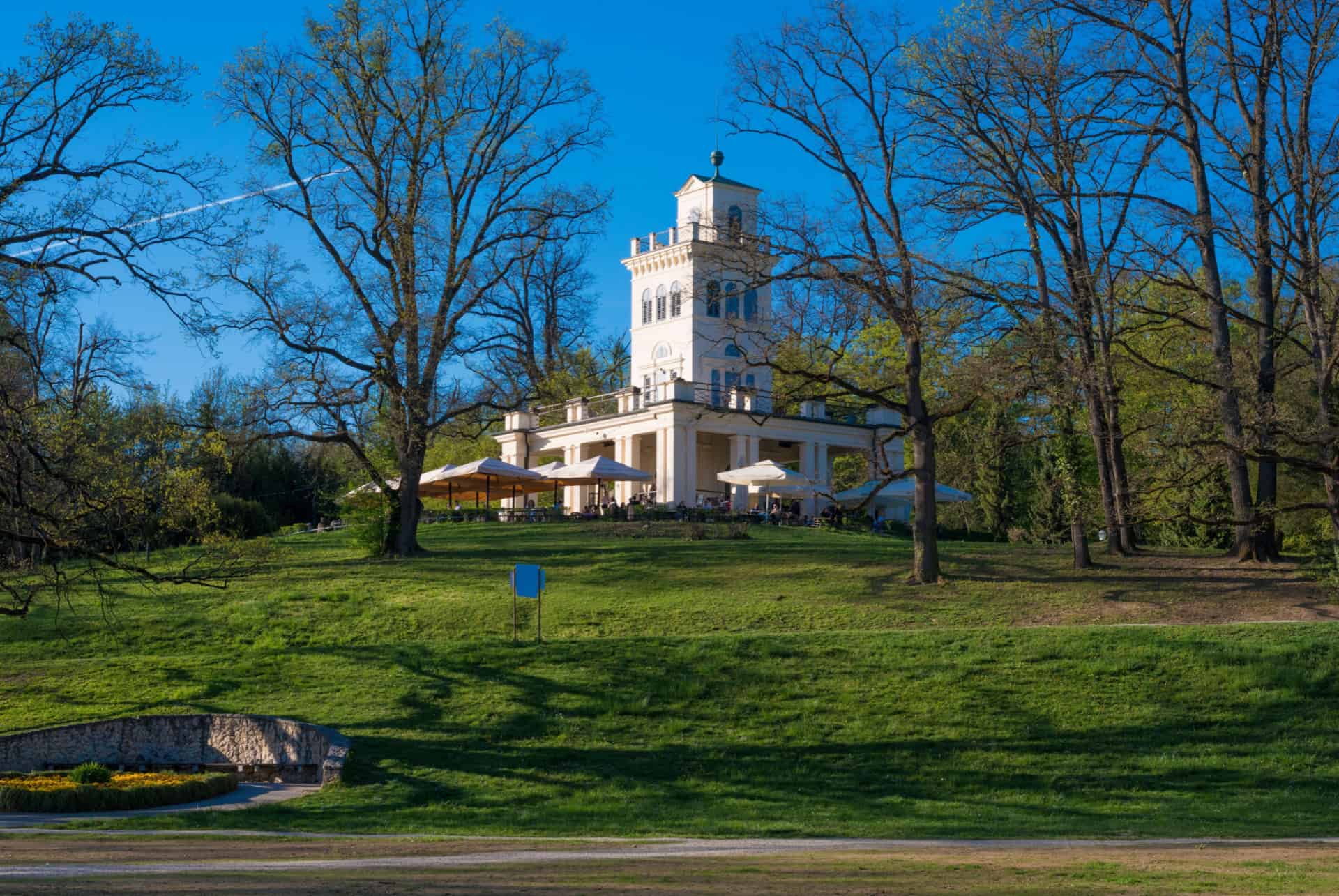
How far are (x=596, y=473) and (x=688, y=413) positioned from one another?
6899 millimetres

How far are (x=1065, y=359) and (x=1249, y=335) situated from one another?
Answer: 18.1 meters

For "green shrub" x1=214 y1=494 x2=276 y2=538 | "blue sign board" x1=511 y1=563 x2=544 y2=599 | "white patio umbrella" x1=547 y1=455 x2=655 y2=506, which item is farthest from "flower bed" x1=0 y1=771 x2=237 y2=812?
"green shrub" x1=214 y1=494 x2=276 y2=538

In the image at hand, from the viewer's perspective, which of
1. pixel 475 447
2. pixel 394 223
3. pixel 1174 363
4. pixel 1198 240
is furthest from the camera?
pixel 475 447

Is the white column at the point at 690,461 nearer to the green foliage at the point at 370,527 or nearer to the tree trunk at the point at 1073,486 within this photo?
the green foliage at the point at 370,527

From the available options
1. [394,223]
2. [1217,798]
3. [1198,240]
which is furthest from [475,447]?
[1217,798]

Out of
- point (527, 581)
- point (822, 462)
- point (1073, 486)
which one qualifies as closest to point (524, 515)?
point (822, 462)

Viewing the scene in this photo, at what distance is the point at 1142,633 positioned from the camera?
73.7 ft

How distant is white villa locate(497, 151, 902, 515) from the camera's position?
52031 millimetres

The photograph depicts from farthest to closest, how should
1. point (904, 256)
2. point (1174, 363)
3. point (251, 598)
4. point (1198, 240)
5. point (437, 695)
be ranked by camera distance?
point (1174, 363)
point (251, 598)
point (904, 256)
point (1198, 240)
point (437, 695)

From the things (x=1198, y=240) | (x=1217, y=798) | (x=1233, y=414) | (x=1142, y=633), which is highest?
(x=1198, y=240)

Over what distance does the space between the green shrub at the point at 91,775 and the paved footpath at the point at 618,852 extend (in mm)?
4564

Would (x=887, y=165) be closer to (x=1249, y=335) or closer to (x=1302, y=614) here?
(x=1302, y=614)

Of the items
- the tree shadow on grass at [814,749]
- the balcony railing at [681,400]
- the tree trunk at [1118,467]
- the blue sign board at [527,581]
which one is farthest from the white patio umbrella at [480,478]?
the tree shadow on grass at [814,749]

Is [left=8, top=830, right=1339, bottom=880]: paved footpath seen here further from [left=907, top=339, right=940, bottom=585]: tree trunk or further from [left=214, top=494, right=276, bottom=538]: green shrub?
[left=214, top=494, right=276, bottom=538]: green shrub
